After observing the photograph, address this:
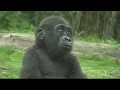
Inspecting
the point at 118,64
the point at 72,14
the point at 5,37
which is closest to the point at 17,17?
the point at 72,14

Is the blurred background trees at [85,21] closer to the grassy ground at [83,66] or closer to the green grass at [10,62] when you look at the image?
the green grass at [10,62]

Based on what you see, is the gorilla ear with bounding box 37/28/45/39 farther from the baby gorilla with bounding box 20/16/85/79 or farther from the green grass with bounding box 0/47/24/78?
the green grass with bounding box 0/47/24/78

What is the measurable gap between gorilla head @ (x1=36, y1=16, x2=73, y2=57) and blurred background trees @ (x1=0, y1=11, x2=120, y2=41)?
213 inches

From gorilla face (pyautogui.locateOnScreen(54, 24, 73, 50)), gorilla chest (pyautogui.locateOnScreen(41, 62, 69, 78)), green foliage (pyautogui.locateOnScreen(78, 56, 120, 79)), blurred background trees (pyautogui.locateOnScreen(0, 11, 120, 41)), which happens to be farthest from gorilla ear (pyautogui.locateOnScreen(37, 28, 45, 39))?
blurred background trees (pyautogui.locateOnScreen(0, 11, 120, 41))

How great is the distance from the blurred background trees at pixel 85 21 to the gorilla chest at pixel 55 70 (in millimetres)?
5543

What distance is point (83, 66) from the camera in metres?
5.91

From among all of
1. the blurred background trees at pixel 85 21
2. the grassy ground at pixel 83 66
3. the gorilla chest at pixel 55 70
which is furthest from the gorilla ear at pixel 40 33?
the blurred background trees at pixel 85 21

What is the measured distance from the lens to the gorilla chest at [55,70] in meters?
4.20

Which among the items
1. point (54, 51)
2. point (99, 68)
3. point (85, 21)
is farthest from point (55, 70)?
point (85, 21)

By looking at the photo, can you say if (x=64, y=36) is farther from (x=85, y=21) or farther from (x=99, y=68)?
(x=85, y=21)

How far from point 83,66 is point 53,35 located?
1.68m

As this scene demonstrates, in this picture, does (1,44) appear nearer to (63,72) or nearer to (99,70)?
(99,70)
